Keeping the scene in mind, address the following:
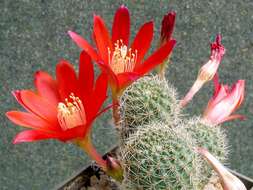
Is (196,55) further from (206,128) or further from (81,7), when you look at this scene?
(206,128)

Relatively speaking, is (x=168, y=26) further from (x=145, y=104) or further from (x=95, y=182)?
(x=95, y=182)

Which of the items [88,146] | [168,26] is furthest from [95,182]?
[168,26]

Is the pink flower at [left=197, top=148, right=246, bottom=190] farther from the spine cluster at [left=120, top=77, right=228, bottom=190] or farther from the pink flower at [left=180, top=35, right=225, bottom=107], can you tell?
the pink flower at [left=180, top=35, right=225, bottom=107]

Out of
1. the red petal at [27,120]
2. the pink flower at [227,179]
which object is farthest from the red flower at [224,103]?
A: the red petal at [27,120]

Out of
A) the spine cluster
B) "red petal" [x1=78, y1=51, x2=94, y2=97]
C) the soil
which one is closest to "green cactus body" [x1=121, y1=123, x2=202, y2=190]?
the spine cluster

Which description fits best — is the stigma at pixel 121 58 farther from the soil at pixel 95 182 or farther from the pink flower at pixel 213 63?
the soil at pixel 95 182

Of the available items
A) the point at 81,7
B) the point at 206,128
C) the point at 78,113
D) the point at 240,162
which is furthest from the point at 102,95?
the point at 240,162
